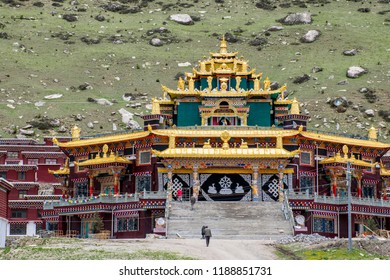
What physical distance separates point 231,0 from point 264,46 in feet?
91.6

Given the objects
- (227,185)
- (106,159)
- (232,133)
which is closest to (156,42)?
(106,159)

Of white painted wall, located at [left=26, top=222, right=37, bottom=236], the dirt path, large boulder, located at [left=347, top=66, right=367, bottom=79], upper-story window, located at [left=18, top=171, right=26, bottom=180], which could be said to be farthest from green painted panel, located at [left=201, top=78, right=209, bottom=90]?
large boulder, located at [left=347, top=66, right=367, bottom=79]

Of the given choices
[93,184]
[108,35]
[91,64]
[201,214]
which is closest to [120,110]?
[91,64]

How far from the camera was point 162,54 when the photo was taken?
560 ft

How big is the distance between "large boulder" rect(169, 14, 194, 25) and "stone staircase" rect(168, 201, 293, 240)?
106566mm

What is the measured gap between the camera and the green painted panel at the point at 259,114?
9575 cm

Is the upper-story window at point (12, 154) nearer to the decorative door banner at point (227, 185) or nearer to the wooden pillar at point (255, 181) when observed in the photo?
the decorative door banner at point (227, 185)

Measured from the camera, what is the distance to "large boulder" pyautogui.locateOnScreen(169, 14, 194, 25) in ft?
611

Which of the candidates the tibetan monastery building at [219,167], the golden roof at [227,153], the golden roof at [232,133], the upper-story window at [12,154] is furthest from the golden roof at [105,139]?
the upper-story window at [12,154]

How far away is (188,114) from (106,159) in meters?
10.5

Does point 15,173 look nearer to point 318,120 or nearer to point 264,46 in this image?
point 318,120

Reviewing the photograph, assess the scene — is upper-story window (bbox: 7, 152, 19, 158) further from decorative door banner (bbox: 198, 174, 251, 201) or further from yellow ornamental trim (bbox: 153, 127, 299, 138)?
decorative door banner (bbox: 198, 174, 251, 201)

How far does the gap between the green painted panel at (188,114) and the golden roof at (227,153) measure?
1008 cm

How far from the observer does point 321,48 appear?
170 meters
